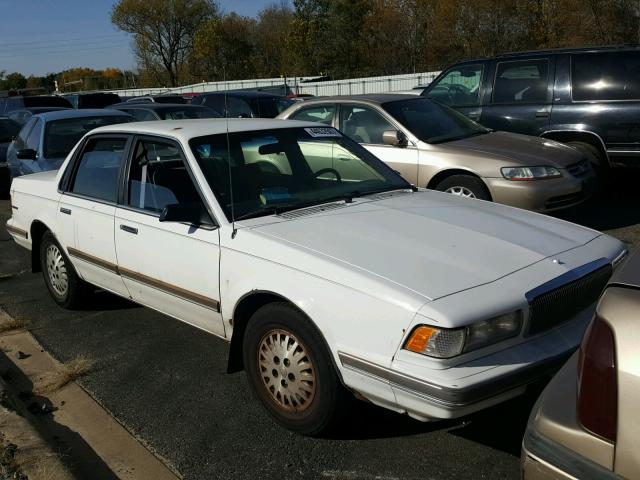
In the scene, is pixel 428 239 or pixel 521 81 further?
pixel 521 81

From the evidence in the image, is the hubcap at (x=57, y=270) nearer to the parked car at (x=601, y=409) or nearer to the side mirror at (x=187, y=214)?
the side mirror at (x=187, y=214)

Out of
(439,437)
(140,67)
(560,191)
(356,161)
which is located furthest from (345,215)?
(140,67)

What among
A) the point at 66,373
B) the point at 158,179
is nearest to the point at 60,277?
the point at 66,373

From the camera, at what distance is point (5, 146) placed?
492 inches

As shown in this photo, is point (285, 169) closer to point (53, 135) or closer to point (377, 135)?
point (377, 135)

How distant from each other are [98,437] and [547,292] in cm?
244

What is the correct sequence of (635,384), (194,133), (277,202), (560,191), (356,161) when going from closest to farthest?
(635,384)
(277,202)
(194,133)
(356,161)
(560,191)

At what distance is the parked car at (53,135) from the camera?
8.57 m

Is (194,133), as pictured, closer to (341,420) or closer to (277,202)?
(277,202)

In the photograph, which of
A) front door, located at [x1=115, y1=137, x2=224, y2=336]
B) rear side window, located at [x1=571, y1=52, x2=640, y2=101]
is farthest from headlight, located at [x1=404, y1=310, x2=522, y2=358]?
rear side window, located at [x1=571, y1=52, x2=640, y2=101]

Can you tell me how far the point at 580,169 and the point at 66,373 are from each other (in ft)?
18.2

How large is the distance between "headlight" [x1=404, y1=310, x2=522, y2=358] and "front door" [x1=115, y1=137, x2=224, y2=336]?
1.32 metres

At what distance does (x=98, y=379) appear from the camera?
4.23m

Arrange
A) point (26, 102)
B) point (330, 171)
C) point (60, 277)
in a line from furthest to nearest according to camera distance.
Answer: point (26, 102) < point (60, 277) < point (330, 171)
